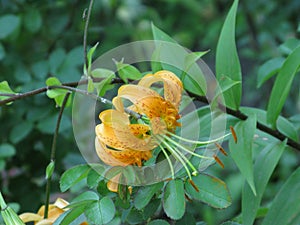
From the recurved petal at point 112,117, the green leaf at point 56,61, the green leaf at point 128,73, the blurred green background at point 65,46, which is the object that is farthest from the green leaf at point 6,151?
the recurved petal at point 112,117

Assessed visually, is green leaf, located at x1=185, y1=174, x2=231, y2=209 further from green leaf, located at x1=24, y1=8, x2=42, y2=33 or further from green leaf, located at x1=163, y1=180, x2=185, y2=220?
green leaf, located at x1=24, y1=8, x2=42, y2=33

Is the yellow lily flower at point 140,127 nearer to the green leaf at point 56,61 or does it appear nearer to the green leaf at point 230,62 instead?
the green leaf at point 230,62

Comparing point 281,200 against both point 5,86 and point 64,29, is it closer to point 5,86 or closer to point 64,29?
point 5,86

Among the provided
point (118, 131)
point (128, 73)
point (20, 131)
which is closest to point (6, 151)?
point (20, 131)

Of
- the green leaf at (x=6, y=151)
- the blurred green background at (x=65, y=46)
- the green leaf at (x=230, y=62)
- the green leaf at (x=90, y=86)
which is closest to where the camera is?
the green leaf at (x=90, y=86)

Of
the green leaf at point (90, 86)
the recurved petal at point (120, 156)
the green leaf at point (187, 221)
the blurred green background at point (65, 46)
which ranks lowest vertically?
the blurred green background at point (65, 46)

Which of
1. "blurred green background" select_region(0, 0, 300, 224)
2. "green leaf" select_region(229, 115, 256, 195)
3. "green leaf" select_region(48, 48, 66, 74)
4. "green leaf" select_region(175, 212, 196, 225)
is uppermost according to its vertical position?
"green leaf" select_region(229, 115, 256, 195)

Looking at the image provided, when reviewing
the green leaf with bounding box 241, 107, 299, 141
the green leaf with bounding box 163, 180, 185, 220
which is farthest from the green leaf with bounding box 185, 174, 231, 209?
the green leaf with bounding box 241, 107, 299, 141
